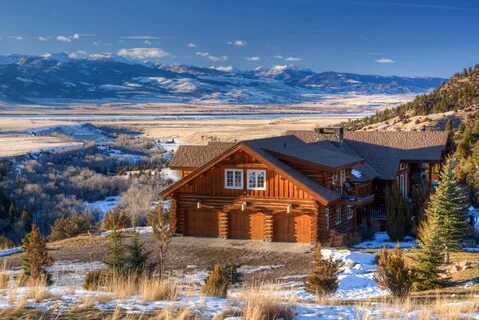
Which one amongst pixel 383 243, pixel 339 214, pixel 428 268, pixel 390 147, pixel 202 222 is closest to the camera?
pixel 428 268

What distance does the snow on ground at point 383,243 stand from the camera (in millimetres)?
29625

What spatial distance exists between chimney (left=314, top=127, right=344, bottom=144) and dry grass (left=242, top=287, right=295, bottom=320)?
2960 centimetres

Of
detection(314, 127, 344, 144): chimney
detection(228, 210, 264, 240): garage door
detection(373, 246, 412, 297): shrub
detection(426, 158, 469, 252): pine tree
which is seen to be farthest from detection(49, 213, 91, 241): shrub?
detection(373, 246, 412, 297): shrub

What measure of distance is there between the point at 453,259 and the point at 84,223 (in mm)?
20927

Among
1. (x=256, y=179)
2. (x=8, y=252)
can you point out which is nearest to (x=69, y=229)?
(x=8, y=252)

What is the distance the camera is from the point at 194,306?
9.81 meters

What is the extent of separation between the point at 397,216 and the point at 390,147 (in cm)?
806

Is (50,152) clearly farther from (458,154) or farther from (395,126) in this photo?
(458,154)

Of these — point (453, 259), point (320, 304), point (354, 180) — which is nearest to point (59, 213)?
point (354, 180)

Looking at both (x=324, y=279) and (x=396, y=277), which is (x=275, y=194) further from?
(x=396, y=277)

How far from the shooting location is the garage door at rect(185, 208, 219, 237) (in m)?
31.8

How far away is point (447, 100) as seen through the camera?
7612cm

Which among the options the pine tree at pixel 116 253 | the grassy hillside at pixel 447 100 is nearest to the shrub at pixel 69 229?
the pine tree at pixel 116 253

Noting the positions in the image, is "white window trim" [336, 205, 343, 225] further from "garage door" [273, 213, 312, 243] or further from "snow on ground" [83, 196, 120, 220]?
"snow on ground" [83, 196, 120, 220]
